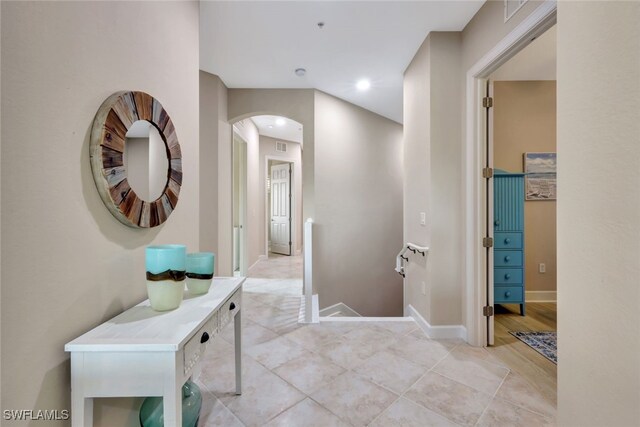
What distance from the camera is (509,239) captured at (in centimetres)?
298

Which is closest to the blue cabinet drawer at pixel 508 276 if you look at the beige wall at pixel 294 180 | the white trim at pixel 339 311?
the white trim at pixel 339 311

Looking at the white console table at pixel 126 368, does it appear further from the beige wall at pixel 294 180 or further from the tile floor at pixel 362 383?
the beige wall at pixel 294 180

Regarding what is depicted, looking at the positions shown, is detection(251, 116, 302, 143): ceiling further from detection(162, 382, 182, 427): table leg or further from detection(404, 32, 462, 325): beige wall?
detection(162, 382, 182, 427): table leg

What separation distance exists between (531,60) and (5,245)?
4384 millimetres

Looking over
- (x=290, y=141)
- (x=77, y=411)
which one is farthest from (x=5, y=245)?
(x=290, y=141)

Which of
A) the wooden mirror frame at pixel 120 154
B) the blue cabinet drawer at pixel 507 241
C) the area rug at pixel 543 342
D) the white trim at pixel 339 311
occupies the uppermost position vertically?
the wooden mirror frame at pixel 120 154

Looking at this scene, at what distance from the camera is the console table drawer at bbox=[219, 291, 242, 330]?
139 centimetres

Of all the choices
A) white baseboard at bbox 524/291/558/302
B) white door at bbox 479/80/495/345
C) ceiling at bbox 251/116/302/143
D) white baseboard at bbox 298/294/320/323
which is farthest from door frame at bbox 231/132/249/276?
white baseboard at bbox 524/291/558/302

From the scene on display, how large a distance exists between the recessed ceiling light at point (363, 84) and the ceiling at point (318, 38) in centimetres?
7

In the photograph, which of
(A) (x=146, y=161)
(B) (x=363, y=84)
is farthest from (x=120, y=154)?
(B) (x=363, y=84)

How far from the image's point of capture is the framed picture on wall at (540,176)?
3.57 metres

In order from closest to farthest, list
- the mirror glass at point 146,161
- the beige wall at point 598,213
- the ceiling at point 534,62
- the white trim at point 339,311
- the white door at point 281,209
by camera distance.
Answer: the beige wall at point 598,213 → the mirror glass at point 146,161 → the ceiling at point 534,62 → the white trim at point 339,311 → the white door at point 281,209

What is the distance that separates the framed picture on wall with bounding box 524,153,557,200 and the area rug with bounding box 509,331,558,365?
6.12 feet

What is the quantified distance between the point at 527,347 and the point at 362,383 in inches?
63.8
